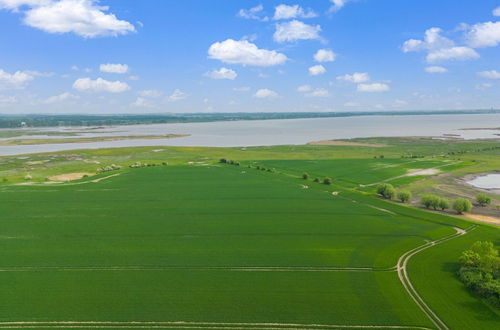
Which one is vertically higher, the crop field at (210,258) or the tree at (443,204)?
the tree at (443,204)

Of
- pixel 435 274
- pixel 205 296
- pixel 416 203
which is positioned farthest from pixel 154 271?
pixel 416 203

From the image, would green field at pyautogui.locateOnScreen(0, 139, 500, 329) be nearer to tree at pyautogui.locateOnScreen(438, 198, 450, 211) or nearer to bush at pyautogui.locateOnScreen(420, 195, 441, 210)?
bush at pyautogui.locateOnScreen(420, 195, 441, 210)

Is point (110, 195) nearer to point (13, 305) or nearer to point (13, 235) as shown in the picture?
point (13, 235)

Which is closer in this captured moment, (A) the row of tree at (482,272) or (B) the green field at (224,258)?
(B) the green field at (224,258)

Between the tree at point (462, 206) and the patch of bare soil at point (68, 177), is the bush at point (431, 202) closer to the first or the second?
the tree at point (462, 206)

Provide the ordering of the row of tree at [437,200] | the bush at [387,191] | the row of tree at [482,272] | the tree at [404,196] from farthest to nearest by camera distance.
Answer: the bush at [387,191]
the tree at [404,196]
the row of tree at [437,200]
the row of tree at [482,272]

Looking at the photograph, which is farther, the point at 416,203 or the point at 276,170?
the point at 276,170

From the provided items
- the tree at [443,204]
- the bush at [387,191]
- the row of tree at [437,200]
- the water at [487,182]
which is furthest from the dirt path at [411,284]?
the water at [487,182]
